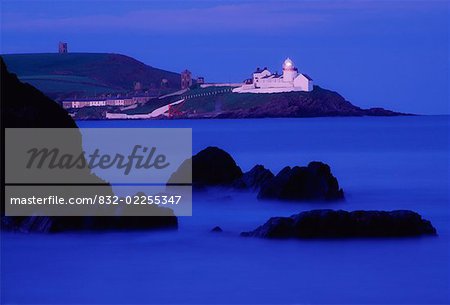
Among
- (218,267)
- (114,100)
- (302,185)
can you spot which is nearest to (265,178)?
(302,185)

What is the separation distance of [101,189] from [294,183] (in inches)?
145

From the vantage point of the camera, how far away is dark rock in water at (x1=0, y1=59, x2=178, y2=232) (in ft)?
36.2

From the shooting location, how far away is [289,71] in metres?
106

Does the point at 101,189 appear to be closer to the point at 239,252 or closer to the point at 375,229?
the point at 239,252

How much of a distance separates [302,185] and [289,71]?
9272 cm

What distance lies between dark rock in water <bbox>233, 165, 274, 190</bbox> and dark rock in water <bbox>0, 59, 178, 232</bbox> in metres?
4.09

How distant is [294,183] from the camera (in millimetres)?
14141

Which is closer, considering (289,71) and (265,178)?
(265,178)

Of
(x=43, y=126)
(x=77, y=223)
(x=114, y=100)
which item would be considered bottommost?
(x=77, y=223)

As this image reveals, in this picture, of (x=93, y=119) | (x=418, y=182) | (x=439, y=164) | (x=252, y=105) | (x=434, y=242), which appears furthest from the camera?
(x=93, y=119)

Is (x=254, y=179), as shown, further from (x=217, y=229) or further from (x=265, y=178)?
(x=217, y=229)

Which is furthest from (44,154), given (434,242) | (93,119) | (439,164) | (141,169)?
(93,119)

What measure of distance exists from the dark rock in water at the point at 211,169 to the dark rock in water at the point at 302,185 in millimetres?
1700

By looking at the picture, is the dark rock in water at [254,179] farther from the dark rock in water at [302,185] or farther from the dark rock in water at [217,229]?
the dark rock in water at [217,229]
